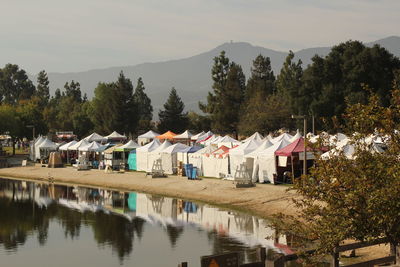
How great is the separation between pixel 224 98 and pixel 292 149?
6223cm

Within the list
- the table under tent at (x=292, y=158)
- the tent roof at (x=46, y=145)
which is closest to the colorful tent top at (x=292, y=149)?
the table under tent at (x=292, y=158)

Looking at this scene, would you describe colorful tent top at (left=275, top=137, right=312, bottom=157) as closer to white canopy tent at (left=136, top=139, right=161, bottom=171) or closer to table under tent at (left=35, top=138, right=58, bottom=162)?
white canopy tent at (left=136, top=139, right=161, bottom=171)

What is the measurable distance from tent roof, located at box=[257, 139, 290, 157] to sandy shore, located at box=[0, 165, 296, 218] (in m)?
3.14

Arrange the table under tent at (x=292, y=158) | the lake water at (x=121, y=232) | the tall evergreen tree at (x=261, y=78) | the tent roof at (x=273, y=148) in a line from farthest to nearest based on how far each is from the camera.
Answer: the tall evergreen tree at (x=261, y=78)
the tent roof at (x=273, y=148)
the table under tent at (x=292, y=158)
the lake water at (x=121, y=232)

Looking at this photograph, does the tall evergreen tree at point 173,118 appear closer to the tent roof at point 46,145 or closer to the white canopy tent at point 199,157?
the tent roof at point 46,145

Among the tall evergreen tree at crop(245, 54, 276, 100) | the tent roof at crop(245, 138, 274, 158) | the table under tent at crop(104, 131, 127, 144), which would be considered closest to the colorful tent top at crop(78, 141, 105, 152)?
the table under tent at crop(104, 131, 127, 144)

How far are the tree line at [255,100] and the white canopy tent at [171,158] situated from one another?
17268 millimetres

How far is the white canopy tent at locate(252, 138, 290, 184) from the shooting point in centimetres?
4962

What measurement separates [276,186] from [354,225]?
32.9 m

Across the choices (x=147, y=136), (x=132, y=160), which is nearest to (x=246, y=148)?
(x=132, y=160)

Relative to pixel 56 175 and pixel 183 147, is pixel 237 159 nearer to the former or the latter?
pixel 183 147

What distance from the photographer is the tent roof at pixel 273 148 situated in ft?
164

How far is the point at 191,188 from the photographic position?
167ft

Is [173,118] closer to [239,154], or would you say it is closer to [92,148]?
[92,148]
